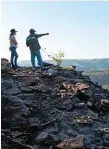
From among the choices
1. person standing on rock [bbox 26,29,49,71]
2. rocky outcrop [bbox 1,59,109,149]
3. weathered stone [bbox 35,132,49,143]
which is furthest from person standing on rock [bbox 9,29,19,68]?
weathered stone [bbox 35,132,49,143]

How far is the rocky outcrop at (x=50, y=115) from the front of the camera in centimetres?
1010

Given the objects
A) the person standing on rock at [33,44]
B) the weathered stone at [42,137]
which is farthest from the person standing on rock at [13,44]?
the weathered stone at [42,137]

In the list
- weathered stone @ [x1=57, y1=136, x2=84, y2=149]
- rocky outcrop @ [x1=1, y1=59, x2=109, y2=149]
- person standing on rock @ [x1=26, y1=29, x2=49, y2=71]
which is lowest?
weathered stone @ [x1=57, y1=136, x2=84, y2=149]

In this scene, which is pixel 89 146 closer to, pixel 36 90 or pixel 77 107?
pixel 77 107

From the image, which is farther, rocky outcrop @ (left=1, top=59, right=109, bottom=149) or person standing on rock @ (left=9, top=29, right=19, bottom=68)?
person standing on rock @ (left=9, top=29, right=19, bottom=68)

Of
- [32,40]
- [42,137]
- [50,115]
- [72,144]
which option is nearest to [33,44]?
[32,40]

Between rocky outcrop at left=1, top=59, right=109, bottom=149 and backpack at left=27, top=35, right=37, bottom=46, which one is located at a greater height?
backpack at left=27, top=35, right=37, bottom=46

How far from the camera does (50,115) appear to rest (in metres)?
11.9

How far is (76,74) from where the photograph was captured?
19000mm

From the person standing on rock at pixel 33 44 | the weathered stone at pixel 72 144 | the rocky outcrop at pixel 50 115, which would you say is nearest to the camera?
the weathered stone at pixel 72 144

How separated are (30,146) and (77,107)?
144 inches

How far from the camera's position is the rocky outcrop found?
1010 cm

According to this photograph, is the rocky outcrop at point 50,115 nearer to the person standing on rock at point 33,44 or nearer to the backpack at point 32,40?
the person standing on rock at point 33,44

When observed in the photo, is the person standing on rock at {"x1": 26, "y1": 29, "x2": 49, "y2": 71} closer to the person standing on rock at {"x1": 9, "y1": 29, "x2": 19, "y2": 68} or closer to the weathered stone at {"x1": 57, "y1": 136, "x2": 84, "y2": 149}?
the person standing on rock at {"x1": 9, "y1": 29, "x2": 19, "y2": 68}
